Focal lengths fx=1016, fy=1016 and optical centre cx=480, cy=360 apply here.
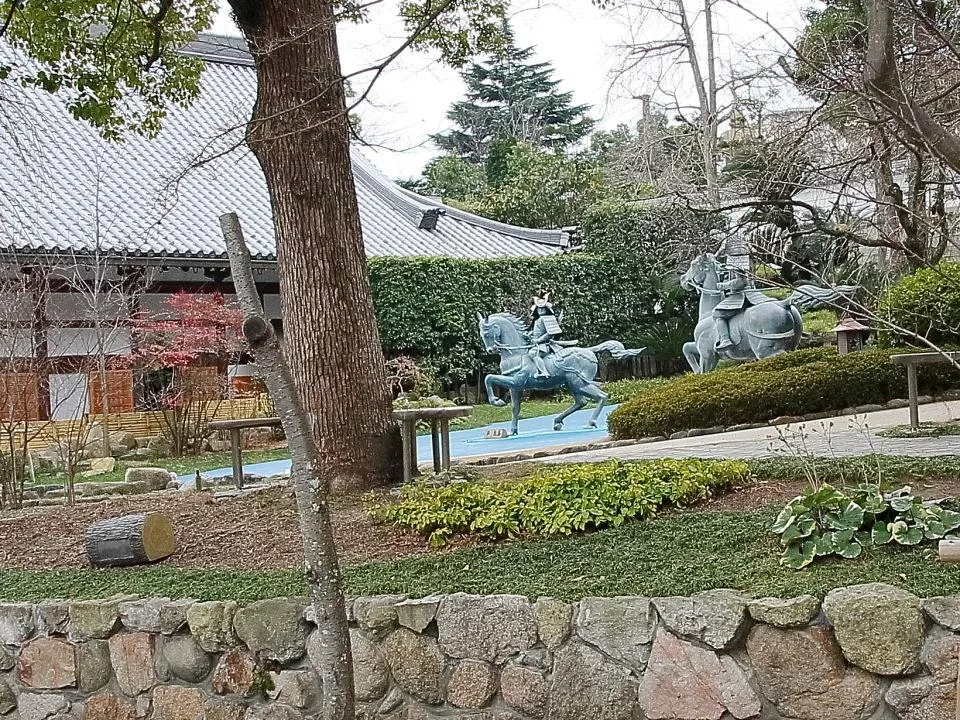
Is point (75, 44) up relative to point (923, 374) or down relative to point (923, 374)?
up

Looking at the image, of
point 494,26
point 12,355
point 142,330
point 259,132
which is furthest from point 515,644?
point 142,330

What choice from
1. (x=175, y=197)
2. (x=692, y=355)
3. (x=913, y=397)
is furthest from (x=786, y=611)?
(x=692, y=355)

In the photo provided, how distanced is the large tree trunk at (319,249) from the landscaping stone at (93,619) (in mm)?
1960

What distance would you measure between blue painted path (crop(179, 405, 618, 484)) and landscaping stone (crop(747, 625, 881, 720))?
7513 millimetres

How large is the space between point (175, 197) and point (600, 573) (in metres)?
9.08

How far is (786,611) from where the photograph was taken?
3352mm

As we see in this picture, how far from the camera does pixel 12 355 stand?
914 centimetres

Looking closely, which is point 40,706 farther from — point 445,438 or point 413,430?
point 445,438

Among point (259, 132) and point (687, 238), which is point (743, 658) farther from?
point (687, 238)

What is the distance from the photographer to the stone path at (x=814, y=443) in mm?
7145

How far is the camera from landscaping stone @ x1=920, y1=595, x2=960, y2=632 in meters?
3.15

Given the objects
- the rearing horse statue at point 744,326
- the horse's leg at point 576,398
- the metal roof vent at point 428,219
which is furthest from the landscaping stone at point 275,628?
the metal roof vent at point 428,219

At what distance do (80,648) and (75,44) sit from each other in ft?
14.8

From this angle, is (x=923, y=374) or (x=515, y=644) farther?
(x=923, y=374)
